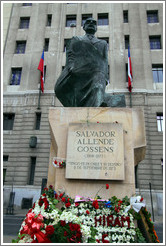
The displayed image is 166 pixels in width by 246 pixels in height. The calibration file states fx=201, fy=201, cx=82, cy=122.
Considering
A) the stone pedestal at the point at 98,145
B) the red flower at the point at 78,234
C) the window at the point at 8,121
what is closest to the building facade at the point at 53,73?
the window at the point at 8,121

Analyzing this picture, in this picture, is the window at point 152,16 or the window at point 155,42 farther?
the window at point 152,16

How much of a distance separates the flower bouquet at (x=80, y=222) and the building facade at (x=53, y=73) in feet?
49.7

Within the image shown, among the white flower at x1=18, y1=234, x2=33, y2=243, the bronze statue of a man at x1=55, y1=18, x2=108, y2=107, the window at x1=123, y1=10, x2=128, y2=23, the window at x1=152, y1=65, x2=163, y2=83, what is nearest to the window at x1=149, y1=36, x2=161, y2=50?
the window at x1=152, y1=65, x2=163, y2=83

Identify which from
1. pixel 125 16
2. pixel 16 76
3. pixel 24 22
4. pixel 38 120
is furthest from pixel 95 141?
pixel 24 22

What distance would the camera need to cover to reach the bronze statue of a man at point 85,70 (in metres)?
5.04

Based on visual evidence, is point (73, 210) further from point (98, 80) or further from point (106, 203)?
point (98, 80)

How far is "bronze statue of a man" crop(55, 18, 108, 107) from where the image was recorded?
5.04 meters

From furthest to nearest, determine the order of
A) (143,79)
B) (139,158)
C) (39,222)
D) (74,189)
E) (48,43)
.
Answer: (48,43)
(143,79)
(139,158)
(74,189)
(39,222)

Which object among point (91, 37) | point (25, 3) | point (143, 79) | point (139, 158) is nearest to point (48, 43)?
point (25, 3)

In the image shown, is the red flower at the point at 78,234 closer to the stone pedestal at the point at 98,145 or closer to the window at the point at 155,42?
the stone pedestal at the point at 98,145

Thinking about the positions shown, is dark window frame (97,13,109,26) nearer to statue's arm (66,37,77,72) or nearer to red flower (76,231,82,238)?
statue's arm (66,37,77,72)

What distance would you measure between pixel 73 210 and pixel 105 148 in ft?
4.02

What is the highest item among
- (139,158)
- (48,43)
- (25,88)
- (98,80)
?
(48,43)

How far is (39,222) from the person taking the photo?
2820mm
